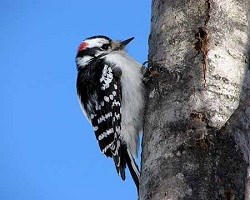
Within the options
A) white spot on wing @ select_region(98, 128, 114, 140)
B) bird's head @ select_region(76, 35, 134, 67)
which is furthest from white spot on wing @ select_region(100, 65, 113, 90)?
bird's head @ select_region(76, 35, 134, 67)

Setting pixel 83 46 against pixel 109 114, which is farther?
pixel 83 46

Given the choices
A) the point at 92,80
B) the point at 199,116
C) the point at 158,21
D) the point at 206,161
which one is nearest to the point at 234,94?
the point at 199,116

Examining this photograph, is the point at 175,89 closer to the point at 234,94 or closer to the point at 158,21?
the point at 234,94

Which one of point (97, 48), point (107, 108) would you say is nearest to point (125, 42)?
point (97, 48)

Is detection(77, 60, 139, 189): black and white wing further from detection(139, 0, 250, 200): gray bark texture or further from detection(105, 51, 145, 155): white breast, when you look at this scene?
detection(139, 0, 250, 200): gray bark texture

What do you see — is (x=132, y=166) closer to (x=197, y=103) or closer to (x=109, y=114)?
(x=109, y=114)

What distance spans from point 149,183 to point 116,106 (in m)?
1.70

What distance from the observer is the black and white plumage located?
3.74 m

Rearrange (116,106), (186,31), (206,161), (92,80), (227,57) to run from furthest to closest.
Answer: (92,80) < (116,106) < (186,31) < (227,57) < (206,161)

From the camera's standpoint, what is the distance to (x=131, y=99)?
3.63m

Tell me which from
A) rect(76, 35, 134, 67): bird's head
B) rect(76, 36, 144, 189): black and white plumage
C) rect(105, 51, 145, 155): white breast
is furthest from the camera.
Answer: rect(76, 35, 134, 67): bird's head

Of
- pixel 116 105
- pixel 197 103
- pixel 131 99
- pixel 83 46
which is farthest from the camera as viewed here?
pixel 83 46

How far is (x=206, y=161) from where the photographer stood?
215 centimetres

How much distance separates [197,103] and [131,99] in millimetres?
1242
